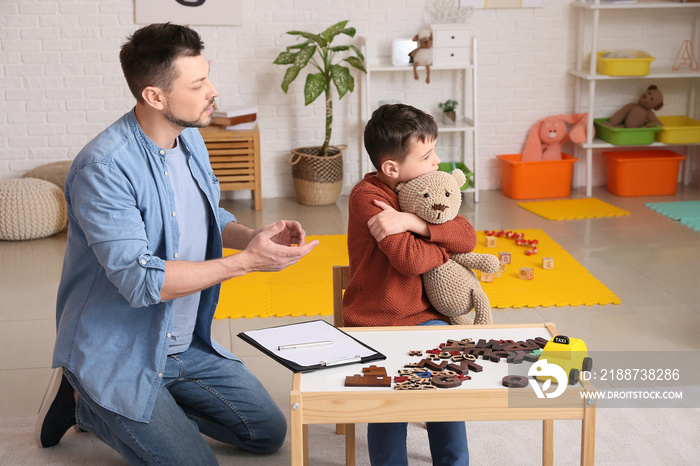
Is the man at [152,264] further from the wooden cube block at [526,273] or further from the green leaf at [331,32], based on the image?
the green leaf at [331,32]

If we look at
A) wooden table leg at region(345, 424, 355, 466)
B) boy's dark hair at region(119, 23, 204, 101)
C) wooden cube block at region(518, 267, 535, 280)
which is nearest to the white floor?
wooden table leg at region(345, 424, 355, 466)

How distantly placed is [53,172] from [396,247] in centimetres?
330

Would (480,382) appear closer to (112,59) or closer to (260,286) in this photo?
(260,286)

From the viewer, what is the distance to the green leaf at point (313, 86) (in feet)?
15.4

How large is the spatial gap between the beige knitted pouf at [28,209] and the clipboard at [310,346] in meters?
2.83

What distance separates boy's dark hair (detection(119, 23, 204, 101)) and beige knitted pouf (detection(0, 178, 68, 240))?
2589 mm

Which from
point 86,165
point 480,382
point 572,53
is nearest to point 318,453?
point 480,382

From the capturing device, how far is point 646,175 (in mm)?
5109

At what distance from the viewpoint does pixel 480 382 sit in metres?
1.54

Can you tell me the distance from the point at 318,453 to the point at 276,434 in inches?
5.2

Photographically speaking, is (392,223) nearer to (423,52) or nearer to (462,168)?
(423,52)

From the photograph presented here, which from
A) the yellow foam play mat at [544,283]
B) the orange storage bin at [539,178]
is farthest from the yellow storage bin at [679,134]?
the yellow foam play mat at [544,283]

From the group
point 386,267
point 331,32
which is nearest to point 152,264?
point 386,267

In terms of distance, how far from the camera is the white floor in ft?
9.24
